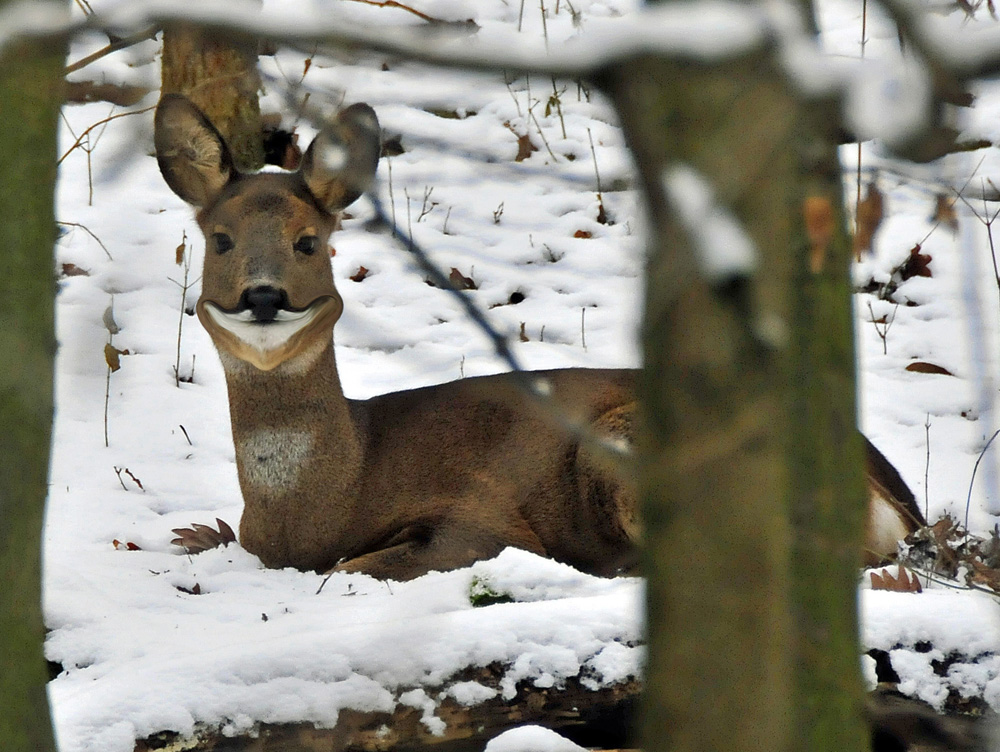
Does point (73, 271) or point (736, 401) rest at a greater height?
point (73, 271)

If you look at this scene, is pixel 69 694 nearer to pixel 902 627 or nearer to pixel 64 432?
pixel 902 627

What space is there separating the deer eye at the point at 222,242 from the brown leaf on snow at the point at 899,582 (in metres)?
2.50

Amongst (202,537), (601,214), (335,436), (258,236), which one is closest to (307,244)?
(258,236)

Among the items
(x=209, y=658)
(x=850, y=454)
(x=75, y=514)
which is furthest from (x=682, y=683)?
(x=75, y=514)

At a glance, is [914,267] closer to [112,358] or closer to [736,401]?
[112,358]

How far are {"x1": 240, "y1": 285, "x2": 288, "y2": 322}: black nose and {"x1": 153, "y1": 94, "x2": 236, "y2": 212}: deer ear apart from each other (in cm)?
57

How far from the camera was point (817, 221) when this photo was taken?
1.19 meters

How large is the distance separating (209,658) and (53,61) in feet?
4.95

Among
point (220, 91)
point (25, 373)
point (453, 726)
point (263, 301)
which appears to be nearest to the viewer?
point (25, 373)

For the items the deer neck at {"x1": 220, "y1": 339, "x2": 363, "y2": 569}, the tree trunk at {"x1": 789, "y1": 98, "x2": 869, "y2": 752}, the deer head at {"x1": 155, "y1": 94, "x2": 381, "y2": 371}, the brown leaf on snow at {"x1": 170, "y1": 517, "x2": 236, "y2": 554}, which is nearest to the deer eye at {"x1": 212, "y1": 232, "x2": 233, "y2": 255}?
the deer head at {"x1": 155, "y1": 94, "x2": 381, "y2": 371}

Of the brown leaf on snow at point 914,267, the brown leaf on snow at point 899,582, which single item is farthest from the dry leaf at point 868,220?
the brown leaf on snow at point 914,267

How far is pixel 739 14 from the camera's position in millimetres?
1114

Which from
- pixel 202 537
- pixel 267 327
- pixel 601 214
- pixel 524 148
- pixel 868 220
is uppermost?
pixel 524 148

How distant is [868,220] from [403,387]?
16.7 ft
